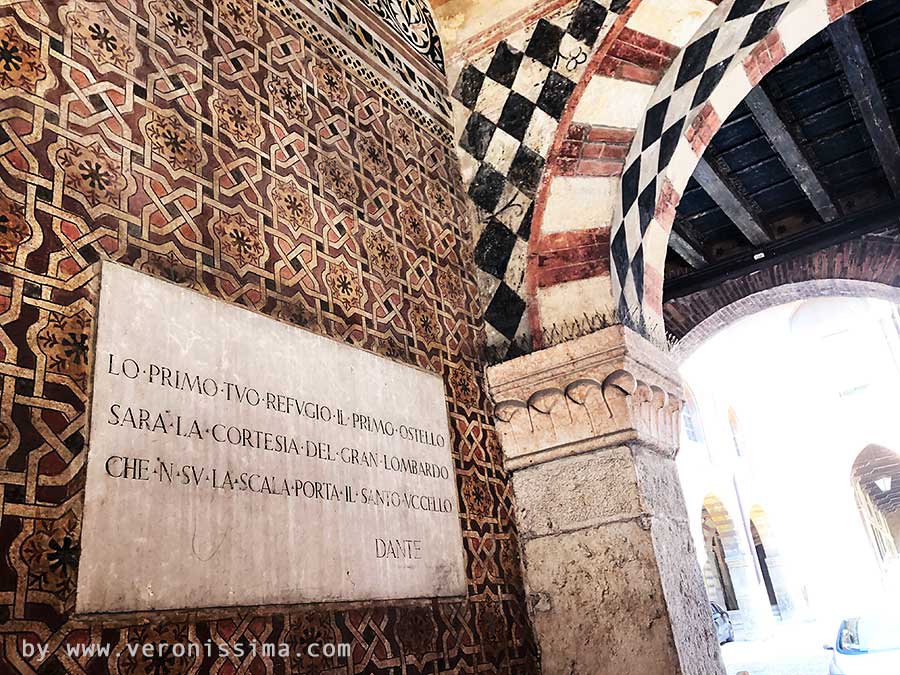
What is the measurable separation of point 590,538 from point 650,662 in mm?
426

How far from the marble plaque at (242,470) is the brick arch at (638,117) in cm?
96

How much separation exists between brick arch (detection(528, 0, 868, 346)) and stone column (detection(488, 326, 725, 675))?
11.8 inches

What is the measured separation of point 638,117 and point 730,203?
A: 2979 millimetres

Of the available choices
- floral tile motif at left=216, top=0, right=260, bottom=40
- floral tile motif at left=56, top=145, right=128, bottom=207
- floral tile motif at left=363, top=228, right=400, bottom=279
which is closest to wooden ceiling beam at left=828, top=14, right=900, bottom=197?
floral tile motif at left=363, top=228, right=400, bottom=279

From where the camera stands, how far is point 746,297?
275 inches

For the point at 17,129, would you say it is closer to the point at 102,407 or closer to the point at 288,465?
the point at 102,407

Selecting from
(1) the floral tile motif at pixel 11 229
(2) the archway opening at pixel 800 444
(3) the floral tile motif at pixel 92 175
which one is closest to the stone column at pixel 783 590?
(2) the archway opening at pixel 800 444

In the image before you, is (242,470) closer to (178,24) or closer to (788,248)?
(178,24)

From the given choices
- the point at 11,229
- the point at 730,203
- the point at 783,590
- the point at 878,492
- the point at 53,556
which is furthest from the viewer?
the point at 878,492

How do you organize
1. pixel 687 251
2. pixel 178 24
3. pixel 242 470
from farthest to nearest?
pixel 687 251
pixel 178 24
pixel 242 470

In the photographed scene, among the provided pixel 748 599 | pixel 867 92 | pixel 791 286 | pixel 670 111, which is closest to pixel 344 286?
pixel 670 111

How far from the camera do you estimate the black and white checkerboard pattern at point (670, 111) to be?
9.59 feet

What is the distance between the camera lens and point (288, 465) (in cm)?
193

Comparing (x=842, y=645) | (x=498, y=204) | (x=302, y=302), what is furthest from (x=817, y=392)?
(x=302, y=302)
